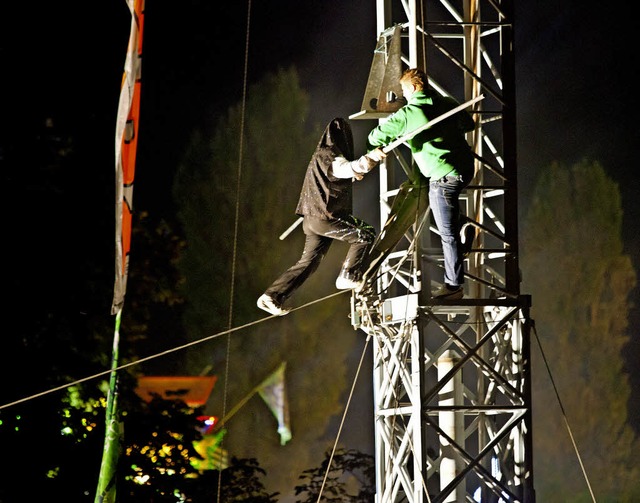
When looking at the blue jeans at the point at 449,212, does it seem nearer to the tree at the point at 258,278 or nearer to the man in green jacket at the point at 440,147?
the man in green jacket at the point at 440,147

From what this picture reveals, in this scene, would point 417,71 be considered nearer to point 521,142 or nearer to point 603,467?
point 521,142

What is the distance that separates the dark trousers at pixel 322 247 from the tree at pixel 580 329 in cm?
462

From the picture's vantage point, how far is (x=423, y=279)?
21.2ft

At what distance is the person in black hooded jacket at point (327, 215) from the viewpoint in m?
6.44

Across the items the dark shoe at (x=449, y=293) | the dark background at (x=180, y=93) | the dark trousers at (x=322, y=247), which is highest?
the dark background at (x=180, y=93)

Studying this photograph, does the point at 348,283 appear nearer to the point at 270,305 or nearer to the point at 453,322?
the point at 270,305

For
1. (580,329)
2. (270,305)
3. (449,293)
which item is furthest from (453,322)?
(580,329)

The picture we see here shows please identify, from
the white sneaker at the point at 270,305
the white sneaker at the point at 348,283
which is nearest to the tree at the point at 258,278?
the white sneaker at the point at 348,283

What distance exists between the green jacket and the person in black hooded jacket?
0.27 m

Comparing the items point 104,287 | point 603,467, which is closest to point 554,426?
point 603,467

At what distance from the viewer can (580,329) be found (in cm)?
1086

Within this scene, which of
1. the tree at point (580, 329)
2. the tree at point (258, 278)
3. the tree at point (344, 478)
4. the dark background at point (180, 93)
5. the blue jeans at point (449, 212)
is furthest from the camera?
the tree at point (580, 329)

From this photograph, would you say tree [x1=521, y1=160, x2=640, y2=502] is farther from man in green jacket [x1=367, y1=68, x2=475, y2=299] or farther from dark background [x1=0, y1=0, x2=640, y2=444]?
man in green jacket [x1=367, y1=68, x2=475, y2=299]

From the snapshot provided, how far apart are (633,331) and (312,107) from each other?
3.87 meters
